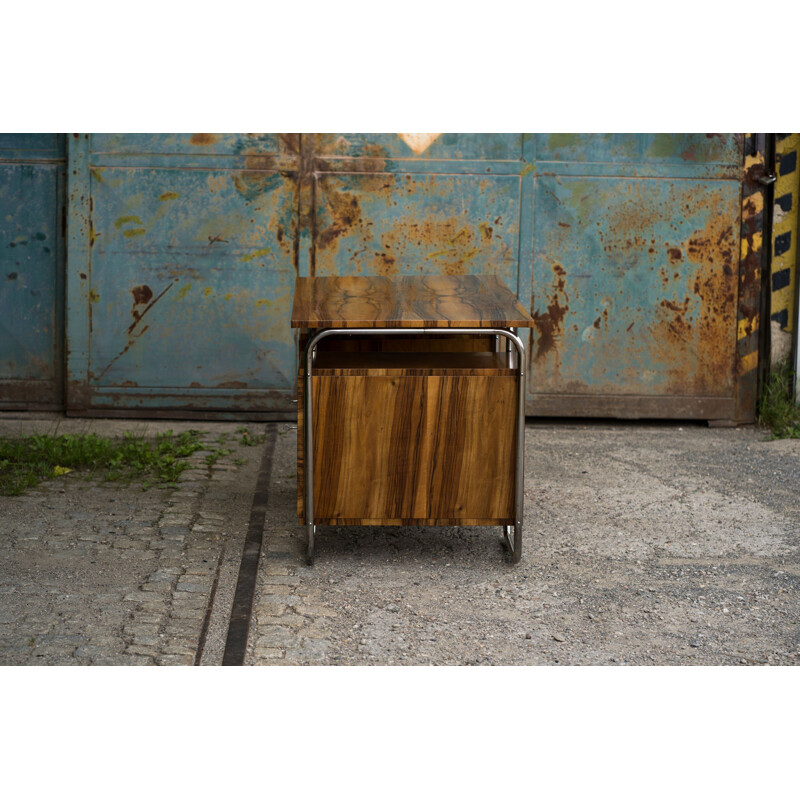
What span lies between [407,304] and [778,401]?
3641mm

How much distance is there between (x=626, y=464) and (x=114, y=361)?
11.1 ft

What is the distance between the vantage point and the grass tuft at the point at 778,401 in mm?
6598

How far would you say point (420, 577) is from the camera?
386 centimetres

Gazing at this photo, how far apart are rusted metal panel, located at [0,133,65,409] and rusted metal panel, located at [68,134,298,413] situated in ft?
0.55

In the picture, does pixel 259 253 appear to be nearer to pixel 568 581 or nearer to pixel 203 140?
pixel 203 140

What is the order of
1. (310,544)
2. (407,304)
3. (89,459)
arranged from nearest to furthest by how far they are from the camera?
(310,544) < (407,304) < (89,459)

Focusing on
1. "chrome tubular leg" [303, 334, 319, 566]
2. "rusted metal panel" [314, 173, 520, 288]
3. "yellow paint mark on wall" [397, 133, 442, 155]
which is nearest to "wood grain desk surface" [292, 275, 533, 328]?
"chrome tubular leg" [303, 334, 319, 566]

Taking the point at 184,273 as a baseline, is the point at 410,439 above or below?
below

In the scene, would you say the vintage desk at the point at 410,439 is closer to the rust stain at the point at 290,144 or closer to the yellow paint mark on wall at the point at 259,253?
the yellow paint mark on wall at the point at 259,253

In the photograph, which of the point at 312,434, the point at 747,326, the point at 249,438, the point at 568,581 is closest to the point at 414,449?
the point at 312,434

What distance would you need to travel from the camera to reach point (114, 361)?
6.58 meters

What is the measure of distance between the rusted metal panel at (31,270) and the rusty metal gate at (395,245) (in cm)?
16

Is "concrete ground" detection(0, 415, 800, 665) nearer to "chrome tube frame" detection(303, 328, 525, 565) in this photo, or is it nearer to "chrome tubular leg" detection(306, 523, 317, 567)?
"chrome tubular leg" detection(306, 523, 317, 567)

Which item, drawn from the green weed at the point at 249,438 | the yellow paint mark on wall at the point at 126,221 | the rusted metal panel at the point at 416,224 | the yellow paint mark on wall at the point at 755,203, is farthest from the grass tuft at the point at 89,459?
the yellow paint mark on wall at the point at 755,203
